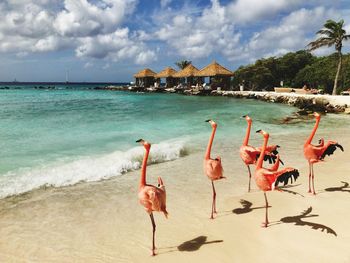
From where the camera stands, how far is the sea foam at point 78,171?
29.8ft

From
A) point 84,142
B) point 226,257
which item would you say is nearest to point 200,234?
point 226,257

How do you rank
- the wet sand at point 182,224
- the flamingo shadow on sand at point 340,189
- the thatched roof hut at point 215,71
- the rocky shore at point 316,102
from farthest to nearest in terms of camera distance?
the thatched roof hut at point 215,71 → the rocky shore at point 316,102 → the flamingo shadow on sand at point 340,189 → the wet sand at point 182,224

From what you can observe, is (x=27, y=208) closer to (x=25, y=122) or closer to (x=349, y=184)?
(x=349, y=184)

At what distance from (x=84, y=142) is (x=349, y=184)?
1168cm

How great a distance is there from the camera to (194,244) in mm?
5477

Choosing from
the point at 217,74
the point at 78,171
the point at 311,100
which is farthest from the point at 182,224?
the point at 217,74

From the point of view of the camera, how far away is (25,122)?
22.9m

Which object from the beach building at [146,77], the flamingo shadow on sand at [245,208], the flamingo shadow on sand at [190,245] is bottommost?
the flamingo shadow on sand at [190,245]

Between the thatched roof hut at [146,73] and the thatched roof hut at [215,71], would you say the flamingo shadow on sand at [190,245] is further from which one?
the thatched roof hut at [146,73]

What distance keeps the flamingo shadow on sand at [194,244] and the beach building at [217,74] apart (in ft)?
174

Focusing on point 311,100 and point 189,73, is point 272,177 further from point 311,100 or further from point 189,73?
point 189,73

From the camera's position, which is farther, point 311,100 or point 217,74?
point 217,74

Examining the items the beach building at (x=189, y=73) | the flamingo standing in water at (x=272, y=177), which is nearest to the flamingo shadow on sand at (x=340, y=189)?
the flamingo standing in water at (x=272, y=177)

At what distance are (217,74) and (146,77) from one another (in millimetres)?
24497
